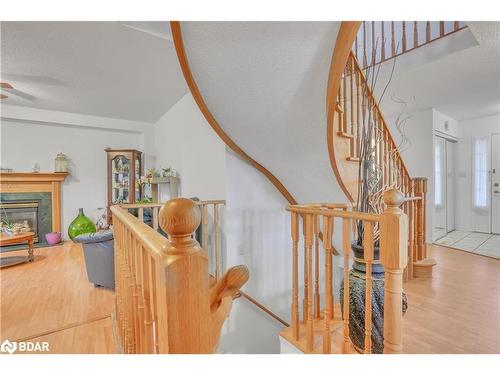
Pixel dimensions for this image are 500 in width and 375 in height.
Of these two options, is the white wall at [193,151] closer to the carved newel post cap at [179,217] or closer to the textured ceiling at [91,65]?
the textured ceiling at [91,65]

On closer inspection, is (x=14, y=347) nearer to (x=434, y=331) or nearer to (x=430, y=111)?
(x=434, y=331)

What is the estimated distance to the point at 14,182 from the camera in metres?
4.34

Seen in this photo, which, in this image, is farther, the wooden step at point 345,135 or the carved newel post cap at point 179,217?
the wooden step at point 345,135

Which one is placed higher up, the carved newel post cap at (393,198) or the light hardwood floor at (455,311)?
A: the carved newel post cap at (393,198)

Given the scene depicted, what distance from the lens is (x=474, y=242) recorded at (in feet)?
13.6

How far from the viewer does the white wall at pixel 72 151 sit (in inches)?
175

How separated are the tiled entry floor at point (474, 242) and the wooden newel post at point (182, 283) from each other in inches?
171

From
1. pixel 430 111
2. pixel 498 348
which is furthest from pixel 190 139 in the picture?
pixel 430 111

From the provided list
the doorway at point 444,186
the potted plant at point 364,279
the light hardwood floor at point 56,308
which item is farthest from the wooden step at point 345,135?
the doorway at point 444,186

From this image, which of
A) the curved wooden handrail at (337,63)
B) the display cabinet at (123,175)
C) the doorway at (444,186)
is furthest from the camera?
the display cabinet at (123,175)

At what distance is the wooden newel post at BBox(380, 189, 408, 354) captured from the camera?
1078mm

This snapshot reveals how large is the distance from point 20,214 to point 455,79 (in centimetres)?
680

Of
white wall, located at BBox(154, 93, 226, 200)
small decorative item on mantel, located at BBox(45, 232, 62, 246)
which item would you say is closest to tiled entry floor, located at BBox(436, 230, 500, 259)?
white wall, located at BBox(154, 93, 226, 200)
